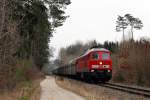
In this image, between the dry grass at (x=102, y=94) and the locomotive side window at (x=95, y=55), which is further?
the locomotive side window at (x=95, y=55)

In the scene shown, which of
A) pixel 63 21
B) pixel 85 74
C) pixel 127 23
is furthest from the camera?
pixel 127 23

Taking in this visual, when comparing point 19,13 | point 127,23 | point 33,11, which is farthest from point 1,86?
point 127,23

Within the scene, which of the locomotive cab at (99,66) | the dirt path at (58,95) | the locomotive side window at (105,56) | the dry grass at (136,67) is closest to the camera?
the dirt path at (58,95)

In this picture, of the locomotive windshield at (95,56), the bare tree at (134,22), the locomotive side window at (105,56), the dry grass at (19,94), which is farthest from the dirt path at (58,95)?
the bare tree at (134,22)

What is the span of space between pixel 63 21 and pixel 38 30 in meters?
5.07

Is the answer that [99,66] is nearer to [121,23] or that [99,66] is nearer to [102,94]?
[102,94]

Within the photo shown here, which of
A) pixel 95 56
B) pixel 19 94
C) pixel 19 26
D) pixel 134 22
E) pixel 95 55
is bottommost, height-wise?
pixel 19 94

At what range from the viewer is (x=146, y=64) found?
120 feet

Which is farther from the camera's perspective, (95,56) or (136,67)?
(136,67)

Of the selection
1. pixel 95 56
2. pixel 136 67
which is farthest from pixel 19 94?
pixel 136 67

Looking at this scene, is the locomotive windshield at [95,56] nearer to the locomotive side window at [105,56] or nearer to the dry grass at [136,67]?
the locomotive side window at [105,56]

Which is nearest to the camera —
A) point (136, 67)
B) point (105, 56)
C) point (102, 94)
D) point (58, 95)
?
point (58, 95)

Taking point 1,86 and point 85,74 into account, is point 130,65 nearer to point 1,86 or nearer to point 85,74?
point 85,74

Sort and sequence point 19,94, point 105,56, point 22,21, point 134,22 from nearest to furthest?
point 19,94
point 22,21
point 105,56
point 134,22
